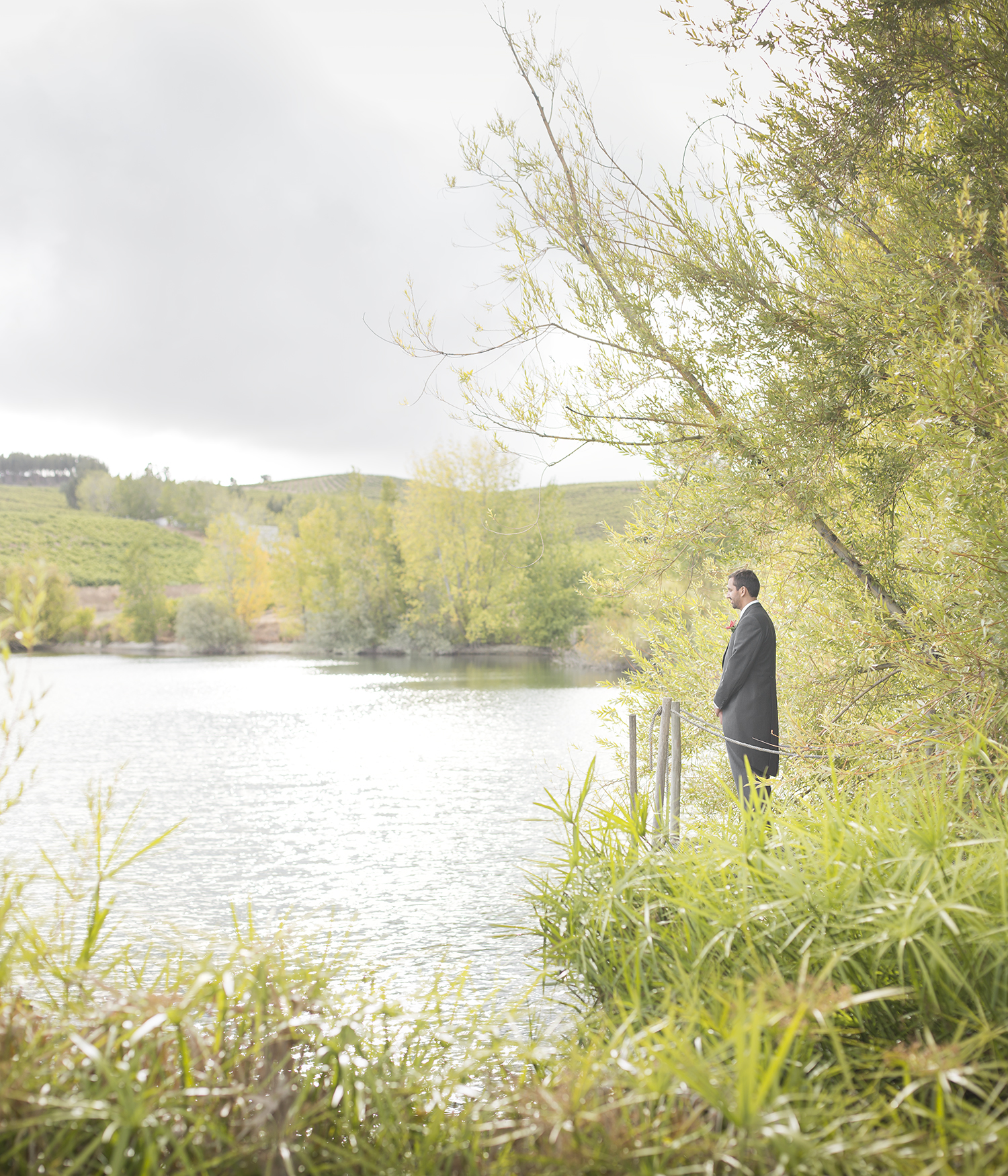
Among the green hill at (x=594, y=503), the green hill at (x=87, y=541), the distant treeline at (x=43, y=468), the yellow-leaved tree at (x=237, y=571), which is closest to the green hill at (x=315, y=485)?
the distant treeline at (x=43, y=468)

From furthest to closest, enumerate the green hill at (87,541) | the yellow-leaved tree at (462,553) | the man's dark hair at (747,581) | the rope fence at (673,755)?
the green hill at (87,541) < the yellow-leaved tree at (462,553) < the man's dark hair at (747,581) < the rope fence at (673,755)

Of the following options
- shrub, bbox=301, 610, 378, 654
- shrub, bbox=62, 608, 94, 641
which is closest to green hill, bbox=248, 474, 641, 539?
shrub, bbox=301, 610, 378, 654

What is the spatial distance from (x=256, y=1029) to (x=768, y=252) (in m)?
5.47

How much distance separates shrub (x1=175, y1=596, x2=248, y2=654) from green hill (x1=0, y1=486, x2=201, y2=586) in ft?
71.6

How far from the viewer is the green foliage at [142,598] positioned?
172 feet

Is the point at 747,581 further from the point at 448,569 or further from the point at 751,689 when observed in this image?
the point at 448,569

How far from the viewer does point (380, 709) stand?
23.1m

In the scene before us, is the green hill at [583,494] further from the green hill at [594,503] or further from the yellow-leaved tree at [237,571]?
the yellow-leaved tree at [237,571]

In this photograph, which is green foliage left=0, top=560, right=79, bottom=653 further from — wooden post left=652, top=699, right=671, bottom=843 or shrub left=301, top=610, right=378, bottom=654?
Result: shrub left=301, top=610, right=378, bottom=654

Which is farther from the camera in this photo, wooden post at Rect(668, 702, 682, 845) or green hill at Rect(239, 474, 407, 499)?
green hill at Rect(239, 474, 407, 499)

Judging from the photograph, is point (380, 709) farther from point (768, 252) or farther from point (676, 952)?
point (676, 952)

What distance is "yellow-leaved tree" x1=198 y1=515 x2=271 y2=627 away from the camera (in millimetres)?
52281

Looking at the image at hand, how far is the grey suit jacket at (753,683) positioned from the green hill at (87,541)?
68327 mm

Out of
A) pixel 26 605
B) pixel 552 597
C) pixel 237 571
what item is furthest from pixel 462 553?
pixel 26 605
